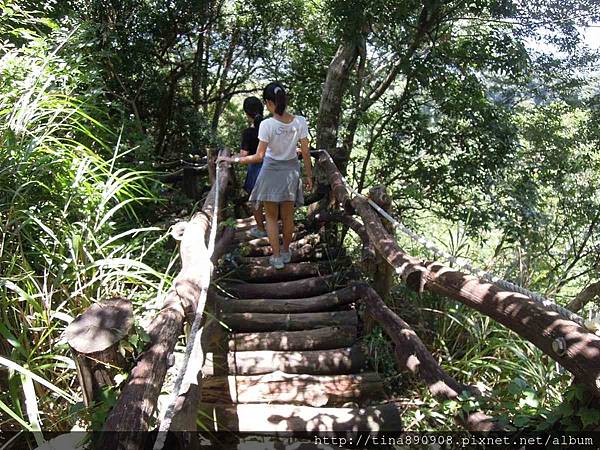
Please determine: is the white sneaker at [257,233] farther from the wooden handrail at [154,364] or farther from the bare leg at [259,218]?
the wooden handrail at [154,364]

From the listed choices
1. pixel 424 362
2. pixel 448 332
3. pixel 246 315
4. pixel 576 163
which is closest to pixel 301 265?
pixel 246 315

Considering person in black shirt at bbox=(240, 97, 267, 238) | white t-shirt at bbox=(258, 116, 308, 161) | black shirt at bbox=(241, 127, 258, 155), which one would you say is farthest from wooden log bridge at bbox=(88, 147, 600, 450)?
white t-shirt at bbox=(258, 116, 308, 161)

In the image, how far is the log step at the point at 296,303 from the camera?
4.13m

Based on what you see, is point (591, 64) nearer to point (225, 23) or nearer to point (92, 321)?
point (225, 23)

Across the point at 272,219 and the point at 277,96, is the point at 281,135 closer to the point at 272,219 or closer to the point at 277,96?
the point at 277,96

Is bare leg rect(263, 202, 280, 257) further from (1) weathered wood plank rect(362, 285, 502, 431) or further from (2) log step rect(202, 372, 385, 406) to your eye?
(2) log step rect(202, 372, 385, 406)

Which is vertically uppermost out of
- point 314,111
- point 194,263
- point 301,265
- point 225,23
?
point 225,23

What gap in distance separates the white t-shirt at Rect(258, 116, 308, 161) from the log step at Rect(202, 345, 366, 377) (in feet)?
5.47

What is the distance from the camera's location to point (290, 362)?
3.54 meters

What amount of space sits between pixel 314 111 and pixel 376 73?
5.37 feet

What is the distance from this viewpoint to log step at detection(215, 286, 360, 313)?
163 inches

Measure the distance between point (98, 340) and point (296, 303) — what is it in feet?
8.81

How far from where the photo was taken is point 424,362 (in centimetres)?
281

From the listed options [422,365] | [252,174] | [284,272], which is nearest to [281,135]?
[252,174]
